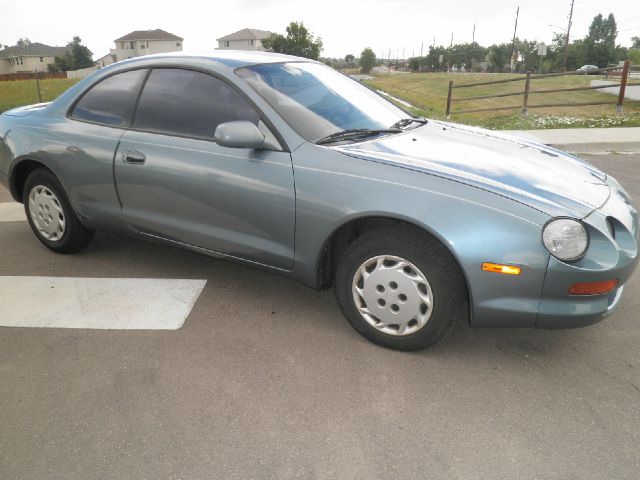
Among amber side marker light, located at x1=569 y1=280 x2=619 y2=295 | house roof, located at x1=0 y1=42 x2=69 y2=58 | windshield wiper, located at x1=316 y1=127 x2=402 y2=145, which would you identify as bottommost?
amber side marker light, located at x1=569 y1=280 x2=619 y2=295

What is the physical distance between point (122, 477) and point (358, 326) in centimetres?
140

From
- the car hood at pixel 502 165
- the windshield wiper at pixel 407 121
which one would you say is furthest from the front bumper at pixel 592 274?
the windshield wiper at pixel 407 121

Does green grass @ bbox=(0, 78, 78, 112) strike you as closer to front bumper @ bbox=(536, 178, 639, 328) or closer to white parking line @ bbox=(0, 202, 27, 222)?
white parking line @ bbox=(0, 202, 27, 222)

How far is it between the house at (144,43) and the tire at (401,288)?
10373 cm

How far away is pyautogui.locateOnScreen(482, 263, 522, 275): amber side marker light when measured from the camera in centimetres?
247

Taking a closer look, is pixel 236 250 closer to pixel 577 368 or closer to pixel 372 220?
pixel 372 220

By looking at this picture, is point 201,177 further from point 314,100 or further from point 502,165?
point 502,165

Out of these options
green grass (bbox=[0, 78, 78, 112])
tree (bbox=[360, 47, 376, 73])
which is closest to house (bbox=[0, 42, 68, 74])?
tree (bbox=[360, 47, 376, 73])

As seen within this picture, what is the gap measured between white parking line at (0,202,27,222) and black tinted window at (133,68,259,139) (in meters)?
2.62

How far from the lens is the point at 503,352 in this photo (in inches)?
117

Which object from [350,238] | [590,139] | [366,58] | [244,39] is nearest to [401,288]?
[350,238]

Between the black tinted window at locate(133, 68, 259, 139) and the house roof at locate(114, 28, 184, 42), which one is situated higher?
the house roof at locate(114, 28, 184, 42)

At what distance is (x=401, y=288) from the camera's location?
277 cm

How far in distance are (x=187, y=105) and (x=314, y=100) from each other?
0.81 m
